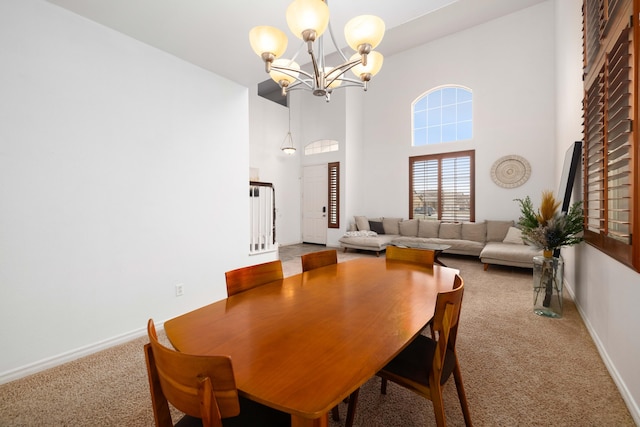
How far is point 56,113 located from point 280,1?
1.81 m

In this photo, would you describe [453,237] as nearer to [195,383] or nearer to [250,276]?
[250,276]

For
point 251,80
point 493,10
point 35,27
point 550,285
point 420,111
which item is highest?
point 493,10

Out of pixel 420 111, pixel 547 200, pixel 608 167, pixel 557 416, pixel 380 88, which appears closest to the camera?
pixel 557 416

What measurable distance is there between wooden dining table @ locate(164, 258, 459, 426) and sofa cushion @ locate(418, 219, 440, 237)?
4638 mm

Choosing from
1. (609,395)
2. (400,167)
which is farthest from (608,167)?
(400,167)

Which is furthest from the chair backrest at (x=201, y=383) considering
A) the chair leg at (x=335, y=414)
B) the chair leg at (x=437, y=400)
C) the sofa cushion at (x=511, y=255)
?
the sofa cushion at (x=511, y=255)

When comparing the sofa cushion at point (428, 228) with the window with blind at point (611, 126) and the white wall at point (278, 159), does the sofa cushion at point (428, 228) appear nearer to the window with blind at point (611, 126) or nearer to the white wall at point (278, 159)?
the white wall at point (278, 159)

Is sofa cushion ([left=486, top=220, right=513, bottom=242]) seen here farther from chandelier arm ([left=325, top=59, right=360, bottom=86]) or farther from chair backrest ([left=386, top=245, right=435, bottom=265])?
chandelier arm ([left=325, top=59, right=360, bottom=86])

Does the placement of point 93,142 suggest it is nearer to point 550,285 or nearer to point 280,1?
point 280,1

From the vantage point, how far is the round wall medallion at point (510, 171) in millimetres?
5281

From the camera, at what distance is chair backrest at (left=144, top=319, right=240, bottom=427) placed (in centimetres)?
67

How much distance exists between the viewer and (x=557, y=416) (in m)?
1.46

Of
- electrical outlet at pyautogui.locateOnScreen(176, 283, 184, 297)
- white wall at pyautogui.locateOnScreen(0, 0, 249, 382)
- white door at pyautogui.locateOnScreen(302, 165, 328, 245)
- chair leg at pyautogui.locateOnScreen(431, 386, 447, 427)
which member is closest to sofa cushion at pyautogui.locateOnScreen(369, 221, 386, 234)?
white door at pyautogui.locateOnScreen(302, 165, 328, 245)

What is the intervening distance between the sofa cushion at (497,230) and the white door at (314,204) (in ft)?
12.0
